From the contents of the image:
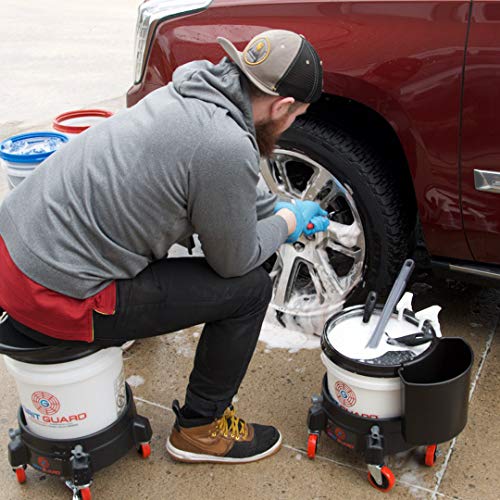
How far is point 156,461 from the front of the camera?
96.9 inches

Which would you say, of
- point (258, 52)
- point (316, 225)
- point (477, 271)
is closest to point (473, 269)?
point (477, 271)

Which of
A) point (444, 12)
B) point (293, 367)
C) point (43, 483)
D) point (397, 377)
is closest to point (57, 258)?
point (43, 483)

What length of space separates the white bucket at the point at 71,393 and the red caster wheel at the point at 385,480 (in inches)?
33.1

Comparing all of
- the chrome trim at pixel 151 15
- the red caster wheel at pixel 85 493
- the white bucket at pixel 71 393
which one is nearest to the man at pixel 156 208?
the white bucket at pixel 71 393

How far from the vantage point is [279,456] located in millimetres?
2461

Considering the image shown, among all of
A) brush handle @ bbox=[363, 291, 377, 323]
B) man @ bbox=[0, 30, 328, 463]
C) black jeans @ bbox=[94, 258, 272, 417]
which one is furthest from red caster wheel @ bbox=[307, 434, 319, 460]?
man @ bbox=[0, 30, 328, 463]

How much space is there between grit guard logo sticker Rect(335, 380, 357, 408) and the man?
1.29 ft

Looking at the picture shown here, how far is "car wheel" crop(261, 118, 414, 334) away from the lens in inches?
109

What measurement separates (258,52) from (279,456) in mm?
1314

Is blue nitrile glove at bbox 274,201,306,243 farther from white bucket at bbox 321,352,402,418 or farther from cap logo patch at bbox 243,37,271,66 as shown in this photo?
cap logo patch at bbox 243,37,271,66

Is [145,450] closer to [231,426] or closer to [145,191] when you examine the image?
[231,426]

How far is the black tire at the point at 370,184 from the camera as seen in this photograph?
2.74m

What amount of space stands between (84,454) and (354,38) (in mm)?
1635

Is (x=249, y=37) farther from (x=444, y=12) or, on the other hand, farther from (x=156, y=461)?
(x=156, y=461)
